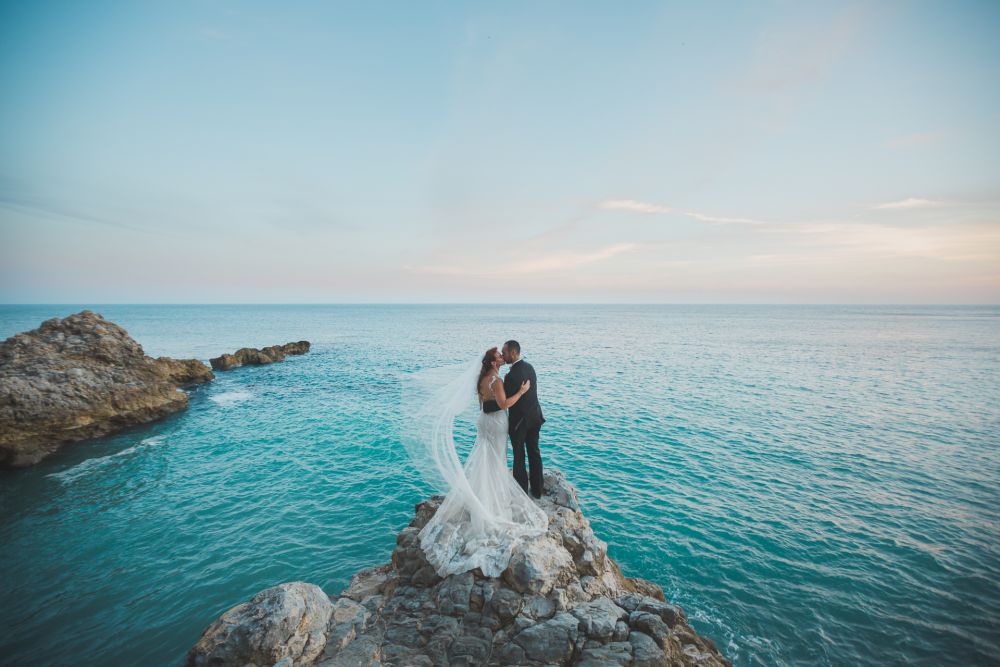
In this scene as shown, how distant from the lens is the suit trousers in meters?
7.35

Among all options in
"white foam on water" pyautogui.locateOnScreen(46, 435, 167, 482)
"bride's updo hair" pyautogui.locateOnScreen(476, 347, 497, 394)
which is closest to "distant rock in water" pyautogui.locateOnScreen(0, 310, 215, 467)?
"white foam on water" pyautogui.locateOnScreen(46, 435, 167, 482)

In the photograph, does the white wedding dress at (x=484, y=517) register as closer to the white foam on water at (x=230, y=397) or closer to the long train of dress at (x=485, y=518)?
the long train of dress at (x=485, y=518)

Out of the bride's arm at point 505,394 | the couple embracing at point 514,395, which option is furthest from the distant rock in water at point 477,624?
the bride's arm at point 505,394

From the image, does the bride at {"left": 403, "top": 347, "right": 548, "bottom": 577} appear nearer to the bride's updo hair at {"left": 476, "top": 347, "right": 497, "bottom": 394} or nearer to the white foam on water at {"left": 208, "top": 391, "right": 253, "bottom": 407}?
the bride's updo hair at {"left": 476, "top": 347, "right": 497, "bottom": 394}

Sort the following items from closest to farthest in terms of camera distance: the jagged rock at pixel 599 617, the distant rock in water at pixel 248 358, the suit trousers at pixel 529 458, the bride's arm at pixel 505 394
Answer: the jagged rock at pixel 599 617 → the bride's arm at pixel 505 394 → the suit trousers at pixel 529 458 → the distant rock in water at pixel 248 358

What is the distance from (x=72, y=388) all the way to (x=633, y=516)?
81.6 feet

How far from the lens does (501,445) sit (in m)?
7.46

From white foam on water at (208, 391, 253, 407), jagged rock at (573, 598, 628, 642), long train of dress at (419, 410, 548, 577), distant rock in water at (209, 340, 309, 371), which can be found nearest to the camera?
jagged rock at (573, 598, 628, 642)

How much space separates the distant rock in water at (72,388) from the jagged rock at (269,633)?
17.7 metres

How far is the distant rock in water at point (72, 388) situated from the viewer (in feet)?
51.3

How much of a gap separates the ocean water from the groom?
426cm

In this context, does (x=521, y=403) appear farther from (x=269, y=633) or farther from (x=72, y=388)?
(x=72, y=388)

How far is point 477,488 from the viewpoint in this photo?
7402 millimetres

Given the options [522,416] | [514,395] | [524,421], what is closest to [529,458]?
[524,421]
